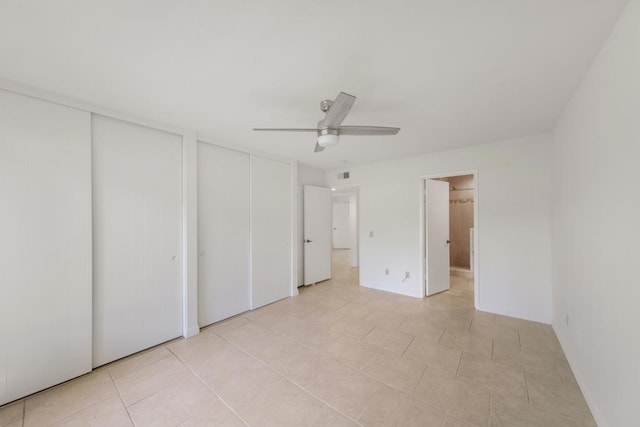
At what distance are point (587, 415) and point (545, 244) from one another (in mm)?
2011

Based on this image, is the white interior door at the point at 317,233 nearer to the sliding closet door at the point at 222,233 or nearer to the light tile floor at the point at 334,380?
the sliding closet door at the point at 222,233

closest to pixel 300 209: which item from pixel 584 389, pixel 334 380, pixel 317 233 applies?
pixel 317 233

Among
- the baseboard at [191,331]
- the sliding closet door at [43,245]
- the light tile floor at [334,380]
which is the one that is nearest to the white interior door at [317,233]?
the light tile floor at [334,380]

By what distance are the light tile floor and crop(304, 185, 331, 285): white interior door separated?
1.64m

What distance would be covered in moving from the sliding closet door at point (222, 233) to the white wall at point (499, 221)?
2.56 m

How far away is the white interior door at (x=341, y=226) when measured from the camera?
975cm

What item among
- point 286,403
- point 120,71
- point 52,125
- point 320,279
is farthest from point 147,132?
point 320,279

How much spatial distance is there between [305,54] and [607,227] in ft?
7.08

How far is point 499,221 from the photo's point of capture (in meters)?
3.38

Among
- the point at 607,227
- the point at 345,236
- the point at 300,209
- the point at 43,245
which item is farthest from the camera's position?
the point at 345,236

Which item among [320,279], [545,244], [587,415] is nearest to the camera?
[587,415]

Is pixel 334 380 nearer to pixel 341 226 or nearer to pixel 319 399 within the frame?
pixel 319 399

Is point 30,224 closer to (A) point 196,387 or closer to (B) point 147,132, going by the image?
(B) point 147,132

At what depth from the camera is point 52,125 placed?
201 centimetres
